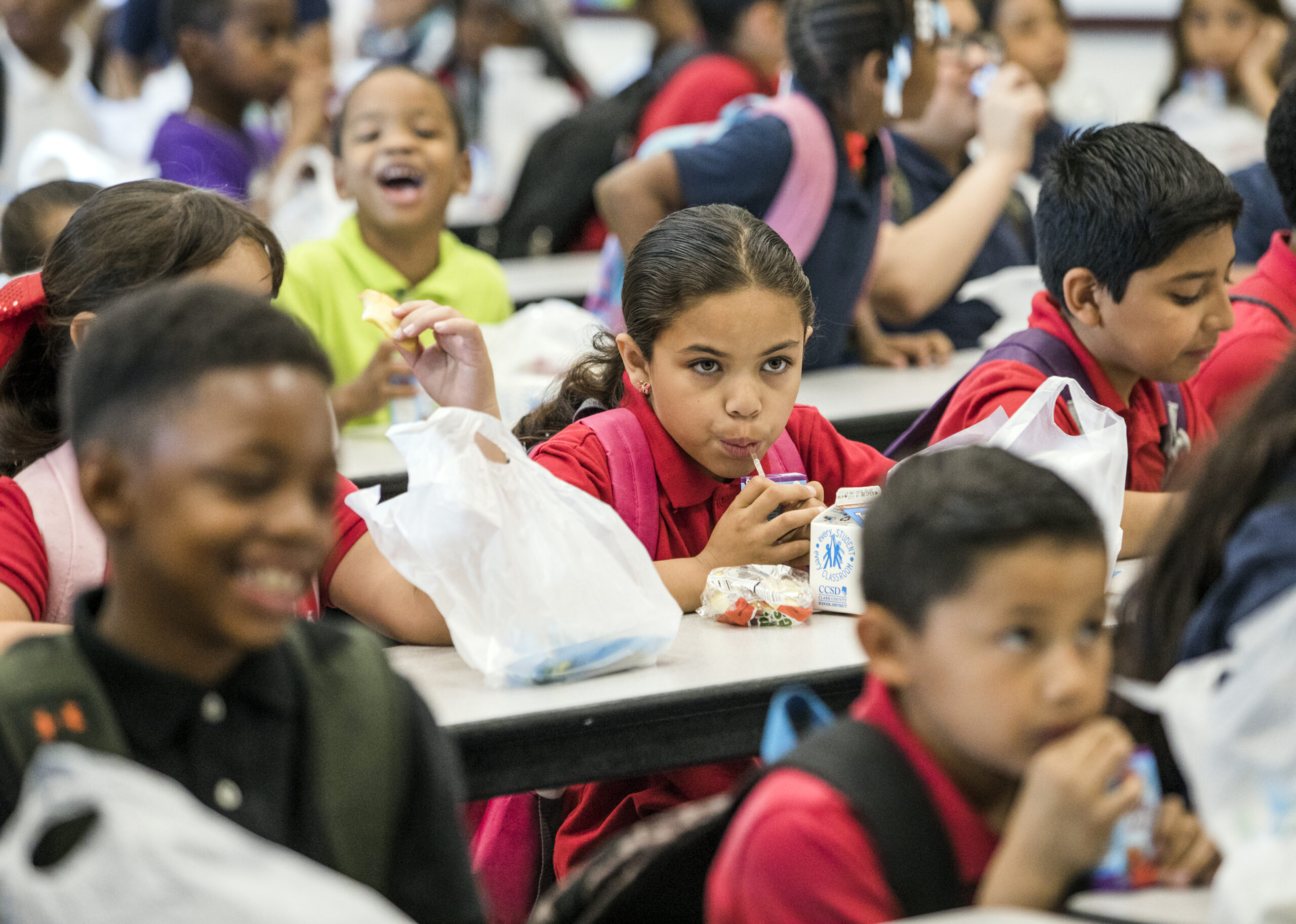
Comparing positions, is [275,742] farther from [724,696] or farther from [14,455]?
[14,455]

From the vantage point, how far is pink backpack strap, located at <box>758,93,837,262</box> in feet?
9.02

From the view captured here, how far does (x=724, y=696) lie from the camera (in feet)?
4.64

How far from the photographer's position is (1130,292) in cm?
193

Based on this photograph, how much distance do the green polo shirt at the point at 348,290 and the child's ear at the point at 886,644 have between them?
1.75m

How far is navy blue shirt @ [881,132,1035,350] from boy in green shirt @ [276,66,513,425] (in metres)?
0.93

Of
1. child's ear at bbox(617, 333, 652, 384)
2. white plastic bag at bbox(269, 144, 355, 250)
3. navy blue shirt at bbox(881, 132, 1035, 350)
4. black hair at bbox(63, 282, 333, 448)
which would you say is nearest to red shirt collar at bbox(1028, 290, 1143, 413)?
child's ear at bbox(617, 333, 652, 384)

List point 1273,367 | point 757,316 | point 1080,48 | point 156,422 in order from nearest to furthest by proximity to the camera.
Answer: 1. point 156,422
2. point 1273,367
3. point 757,316
4. point 1080,48

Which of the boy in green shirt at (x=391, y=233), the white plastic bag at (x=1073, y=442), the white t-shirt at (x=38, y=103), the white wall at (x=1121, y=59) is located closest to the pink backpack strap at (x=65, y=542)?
the white plastic bag at (x=1073, y=442)

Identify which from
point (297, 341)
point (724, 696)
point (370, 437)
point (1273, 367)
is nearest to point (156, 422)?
point (297, 341)

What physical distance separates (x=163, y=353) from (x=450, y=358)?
0.88m

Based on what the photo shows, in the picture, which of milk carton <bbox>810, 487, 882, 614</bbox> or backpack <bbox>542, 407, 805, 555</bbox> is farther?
backpack <bbox>542, 407, 805, 555</bbox>

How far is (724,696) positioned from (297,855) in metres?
0.51

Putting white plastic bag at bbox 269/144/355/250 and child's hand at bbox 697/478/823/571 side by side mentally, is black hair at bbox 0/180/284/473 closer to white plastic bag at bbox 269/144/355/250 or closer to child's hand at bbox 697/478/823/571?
child's hand at bbox 697/478/823/571

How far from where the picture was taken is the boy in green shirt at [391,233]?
278 cm
